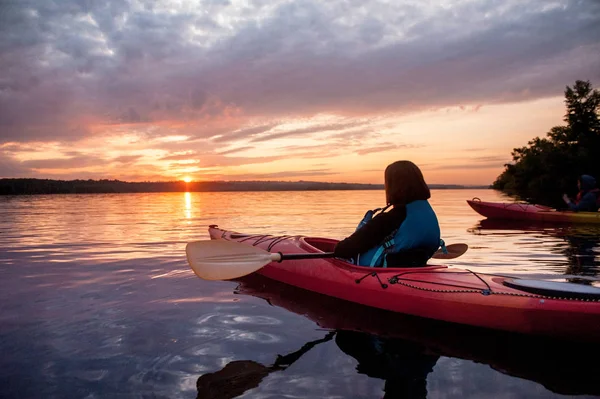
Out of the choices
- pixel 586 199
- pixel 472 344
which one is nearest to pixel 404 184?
pixel 472 344

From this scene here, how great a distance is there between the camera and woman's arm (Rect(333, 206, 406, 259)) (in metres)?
4.58

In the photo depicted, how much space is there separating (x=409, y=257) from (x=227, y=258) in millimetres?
2211

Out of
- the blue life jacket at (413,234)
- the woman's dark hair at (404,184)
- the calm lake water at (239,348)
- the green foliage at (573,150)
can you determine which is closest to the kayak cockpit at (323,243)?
the calm lake water at (239,348)

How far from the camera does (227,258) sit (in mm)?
5371

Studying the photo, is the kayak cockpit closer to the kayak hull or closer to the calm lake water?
the calm lake water

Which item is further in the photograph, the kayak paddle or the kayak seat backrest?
the kayak paddle

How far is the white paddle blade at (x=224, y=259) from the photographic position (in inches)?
203

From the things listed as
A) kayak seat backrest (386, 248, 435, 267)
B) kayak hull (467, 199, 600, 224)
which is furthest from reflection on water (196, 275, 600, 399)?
kayak hull (467, 199, 600, 224)

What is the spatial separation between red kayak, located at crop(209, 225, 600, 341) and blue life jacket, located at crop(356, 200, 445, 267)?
22 cm

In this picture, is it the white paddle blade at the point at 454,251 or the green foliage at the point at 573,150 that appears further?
the green foliage at the point at 573,150

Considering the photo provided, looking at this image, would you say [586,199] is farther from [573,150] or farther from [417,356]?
[573,150]

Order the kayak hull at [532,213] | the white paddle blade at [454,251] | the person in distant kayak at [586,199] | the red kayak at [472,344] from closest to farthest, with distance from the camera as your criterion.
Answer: the red kayak at [472,344] → the white paddle blade at [454,251] → the kayak hull at [532,213] → the person in distant kayak at [586,199]

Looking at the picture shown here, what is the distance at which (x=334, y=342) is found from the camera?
13.3ft

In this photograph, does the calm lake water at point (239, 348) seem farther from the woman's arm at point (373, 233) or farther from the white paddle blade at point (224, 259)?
the woman's arm at point (373, 233)
